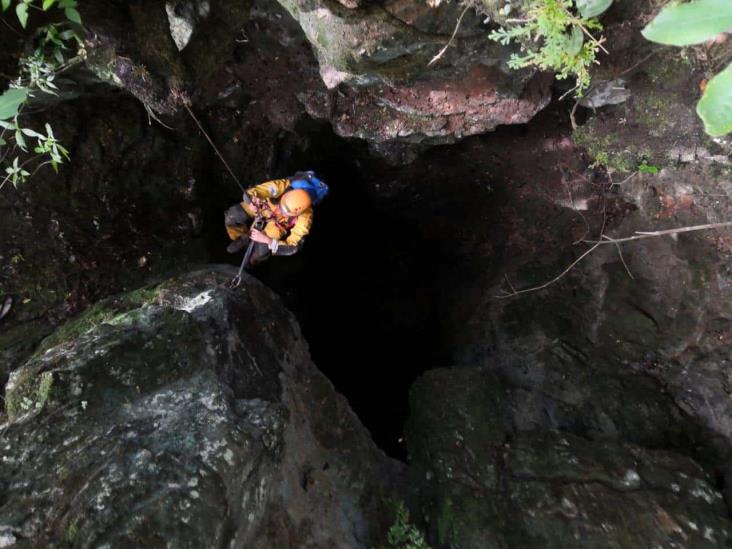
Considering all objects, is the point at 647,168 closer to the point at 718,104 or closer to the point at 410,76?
the point at 410,76

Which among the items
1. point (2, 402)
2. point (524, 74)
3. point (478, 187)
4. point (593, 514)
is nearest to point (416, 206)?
point (478, 187)

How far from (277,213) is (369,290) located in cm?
332

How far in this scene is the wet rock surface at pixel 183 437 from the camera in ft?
7.38

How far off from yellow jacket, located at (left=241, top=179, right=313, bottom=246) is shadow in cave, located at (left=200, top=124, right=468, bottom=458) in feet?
5.44

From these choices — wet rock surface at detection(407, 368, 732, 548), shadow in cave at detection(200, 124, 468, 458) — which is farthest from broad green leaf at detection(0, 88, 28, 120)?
shadow in cave at detection(200, 124, 468, 458)

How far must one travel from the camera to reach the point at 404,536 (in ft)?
10.8

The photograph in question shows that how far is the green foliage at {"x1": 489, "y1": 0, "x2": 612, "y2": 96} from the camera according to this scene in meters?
2.34

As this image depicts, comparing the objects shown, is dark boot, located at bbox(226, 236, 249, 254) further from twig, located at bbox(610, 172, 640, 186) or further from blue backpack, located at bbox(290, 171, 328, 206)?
twig, located at bbox(610, 172, 640, 186)

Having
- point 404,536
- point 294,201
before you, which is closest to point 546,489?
point 404,536

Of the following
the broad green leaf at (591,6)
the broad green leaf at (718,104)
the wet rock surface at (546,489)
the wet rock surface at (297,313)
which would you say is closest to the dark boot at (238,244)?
the wet rock surface at (297,313)

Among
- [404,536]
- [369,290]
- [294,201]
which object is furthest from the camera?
[369,290]

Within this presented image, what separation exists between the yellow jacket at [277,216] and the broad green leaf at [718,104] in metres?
3.20

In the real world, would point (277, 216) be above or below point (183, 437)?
above

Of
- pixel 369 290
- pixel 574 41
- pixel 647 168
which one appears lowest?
pixel 369 290
